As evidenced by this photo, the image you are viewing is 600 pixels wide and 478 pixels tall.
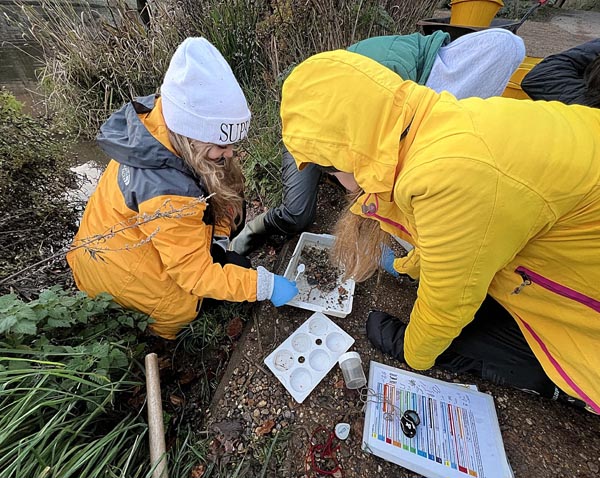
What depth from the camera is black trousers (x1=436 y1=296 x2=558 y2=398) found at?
164 cm

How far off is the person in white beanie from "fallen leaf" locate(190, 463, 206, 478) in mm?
720

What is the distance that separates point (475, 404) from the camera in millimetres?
1636

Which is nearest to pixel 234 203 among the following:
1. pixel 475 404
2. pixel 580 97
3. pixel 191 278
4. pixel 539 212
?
pixel 191 278

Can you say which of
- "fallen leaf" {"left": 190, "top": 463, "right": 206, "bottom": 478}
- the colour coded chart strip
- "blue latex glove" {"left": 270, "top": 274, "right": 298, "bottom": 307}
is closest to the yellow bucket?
"blue latex glove" {"left": 270, "top": 274, "right": 298, "bottom": 307}

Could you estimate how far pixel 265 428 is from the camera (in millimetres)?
1601

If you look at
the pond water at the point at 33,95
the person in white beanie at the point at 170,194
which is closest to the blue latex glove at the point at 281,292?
the person in white beanie at the point at 170,194

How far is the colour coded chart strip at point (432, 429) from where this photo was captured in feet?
4.72

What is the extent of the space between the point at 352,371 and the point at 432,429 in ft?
1.37

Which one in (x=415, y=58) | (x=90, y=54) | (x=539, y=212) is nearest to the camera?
(x=539, y=212)

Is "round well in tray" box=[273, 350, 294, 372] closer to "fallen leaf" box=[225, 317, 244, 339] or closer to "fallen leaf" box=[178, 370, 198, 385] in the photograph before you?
"fallen leaf" box=[225, 317, 244, 339]

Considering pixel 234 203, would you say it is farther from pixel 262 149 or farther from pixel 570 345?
pixel 570 345

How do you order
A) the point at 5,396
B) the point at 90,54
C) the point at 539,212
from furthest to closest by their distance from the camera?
the point at 90,54 < the point at 5,396 < the point at 539,212

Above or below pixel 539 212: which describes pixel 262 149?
below

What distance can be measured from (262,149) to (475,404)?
7.97 feet
